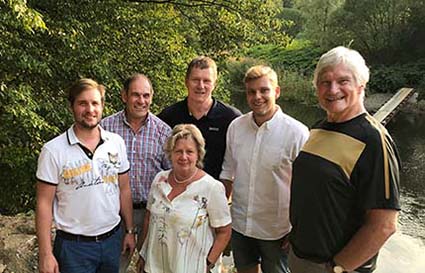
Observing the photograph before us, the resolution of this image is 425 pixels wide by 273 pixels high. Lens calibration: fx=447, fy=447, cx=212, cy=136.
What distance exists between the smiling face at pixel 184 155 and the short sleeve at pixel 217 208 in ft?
0.55

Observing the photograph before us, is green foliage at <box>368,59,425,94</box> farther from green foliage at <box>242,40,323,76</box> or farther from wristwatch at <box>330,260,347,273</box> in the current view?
wristwatch at <box>330,260,347,273</box>

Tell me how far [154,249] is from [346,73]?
4.33 ft

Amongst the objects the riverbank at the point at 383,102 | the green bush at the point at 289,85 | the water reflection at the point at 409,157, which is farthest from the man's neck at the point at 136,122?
the riverbank at the point at 383,102

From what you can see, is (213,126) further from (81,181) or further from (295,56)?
(295,56)

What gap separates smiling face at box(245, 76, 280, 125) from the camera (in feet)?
8.44

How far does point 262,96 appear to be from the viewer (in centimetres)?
259

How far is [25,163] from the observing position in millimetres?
4668

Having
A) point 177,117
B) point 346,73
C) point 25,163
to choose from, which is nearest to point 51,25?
point 25,163

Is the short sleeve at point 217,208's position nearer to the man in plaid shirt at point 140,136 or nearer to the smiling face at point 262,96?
the man in plaid shirt at point 140,136

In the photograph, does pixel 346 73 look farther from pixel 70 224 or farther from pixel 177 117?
pixel 70 224

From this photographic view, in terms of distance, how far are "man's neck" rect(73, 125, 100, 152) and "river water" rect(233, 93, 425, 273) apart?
4819 mm

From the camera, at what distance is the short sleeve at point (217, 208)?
233 centimetres

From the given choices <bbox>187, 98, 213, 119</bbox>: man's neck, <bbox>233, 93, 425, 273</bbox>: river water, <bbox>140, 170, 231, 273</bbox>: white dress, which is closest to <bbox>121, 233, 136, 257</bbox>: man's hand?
<bbox>140, 170, 231, 273</bbox>: white dress

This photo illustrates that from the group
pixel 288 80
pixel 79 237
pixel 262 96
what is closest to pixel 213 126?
pixel 262 96
